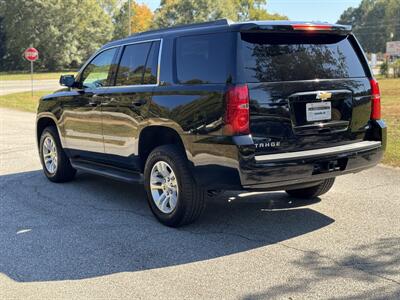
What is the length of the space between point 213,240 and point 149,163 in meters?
1.13

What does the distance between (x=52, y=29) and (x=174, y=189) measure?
57129 mm

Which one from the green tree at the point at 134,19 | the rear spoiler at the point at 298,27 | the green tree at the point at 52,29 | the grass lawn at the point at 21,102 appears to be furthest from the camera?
the green tree at the point at 134,19

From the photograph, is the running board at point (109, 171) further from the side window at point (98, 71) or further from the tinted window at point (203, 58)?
the tinted window at point (203, 58)

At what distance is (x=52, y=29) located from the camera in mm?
58094

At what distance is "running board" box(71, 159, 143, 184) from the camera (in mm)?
5855

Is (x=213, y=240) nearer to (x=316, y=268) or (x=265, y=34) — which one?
(x=316, y=268)

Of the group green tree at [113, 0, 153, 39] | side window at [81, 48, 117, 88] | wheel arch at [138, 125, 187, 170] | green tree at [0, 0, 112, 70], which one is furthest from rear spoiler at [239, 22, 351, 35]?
green tree at [113, 0, 153, 39]

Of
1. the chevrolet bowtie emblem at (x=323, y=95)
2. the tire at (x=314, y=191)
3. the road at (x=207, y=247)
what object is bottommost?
the road at (x=207, y=247)

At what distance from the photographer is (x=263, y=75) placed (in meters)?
4.62

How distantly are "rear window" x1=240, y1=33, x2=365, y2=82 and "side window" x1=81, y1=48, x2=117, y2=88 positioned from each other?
2.30 meters

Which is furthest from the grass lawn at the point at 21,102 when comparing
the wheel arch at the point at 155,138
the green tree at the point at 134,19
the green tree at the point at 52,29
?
the green tree at the point at 134,19

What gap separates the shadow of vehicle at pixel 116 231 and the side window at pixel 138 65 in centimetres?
149

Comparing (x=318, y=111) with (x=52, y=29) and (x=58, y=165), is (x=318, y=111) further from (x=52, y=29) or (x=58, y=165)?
(x=52, y=29)

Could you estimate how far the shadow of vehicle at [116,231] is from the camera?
14.3 ft
